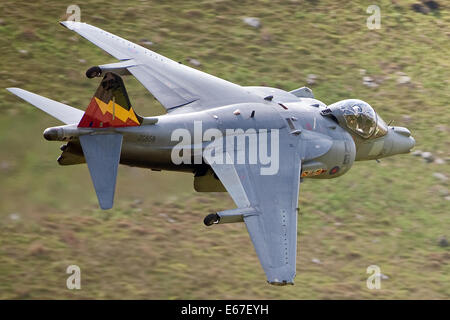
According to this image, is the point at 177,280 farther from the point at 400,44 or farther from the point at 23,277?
the point at 400,44

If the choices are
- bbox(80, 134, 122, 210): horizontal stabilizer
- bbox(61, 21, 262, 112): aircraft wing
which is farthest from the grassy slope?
bbox(80, 134, 122, 210): horizontal stabilizer

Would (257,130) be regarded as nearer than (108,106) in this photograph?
No

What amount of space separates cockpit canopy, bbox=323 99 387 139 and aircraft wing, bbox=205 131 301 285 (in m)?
2.35

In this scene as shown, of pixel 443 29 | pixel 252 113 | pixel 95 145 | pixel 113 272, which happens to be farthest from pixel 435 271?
pixel 443 29

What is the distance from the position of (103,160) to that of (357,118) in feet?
30.0

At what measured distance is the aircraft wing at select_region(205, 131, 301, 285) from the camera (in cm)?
2305

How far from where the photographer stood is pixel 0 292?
26.1 m

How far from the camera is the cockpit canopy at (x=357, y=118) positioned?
29.0 meters

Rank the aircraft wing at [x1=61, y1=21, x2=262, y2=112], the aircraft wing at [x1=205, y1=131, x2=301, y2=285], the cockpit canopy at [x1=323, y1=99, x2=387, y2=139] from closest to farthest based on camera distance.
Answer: the aircraft wing at [x1=205, y1=131, x2=301, y2=285] → the aircraft wing at [x1=61, y1=21, x2=262, y2=112] → the cockpit canopy at [x1=323, y1=99, x2=387, y2=139]

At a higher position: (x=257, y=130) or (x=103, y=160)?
(x=103, y=160)

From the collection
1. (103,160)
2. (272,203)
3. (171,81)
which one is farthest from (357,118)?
(103,160)

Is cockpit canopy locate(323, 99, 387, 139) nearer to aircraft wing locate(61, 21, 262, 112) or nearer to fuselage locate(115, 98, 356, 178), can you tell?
fuselage locate(115, 98, 356, 178)

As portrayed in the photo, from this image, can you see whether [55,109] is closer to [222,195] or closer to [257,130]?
[257,130]

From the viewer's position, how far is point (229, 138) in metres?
26.8
